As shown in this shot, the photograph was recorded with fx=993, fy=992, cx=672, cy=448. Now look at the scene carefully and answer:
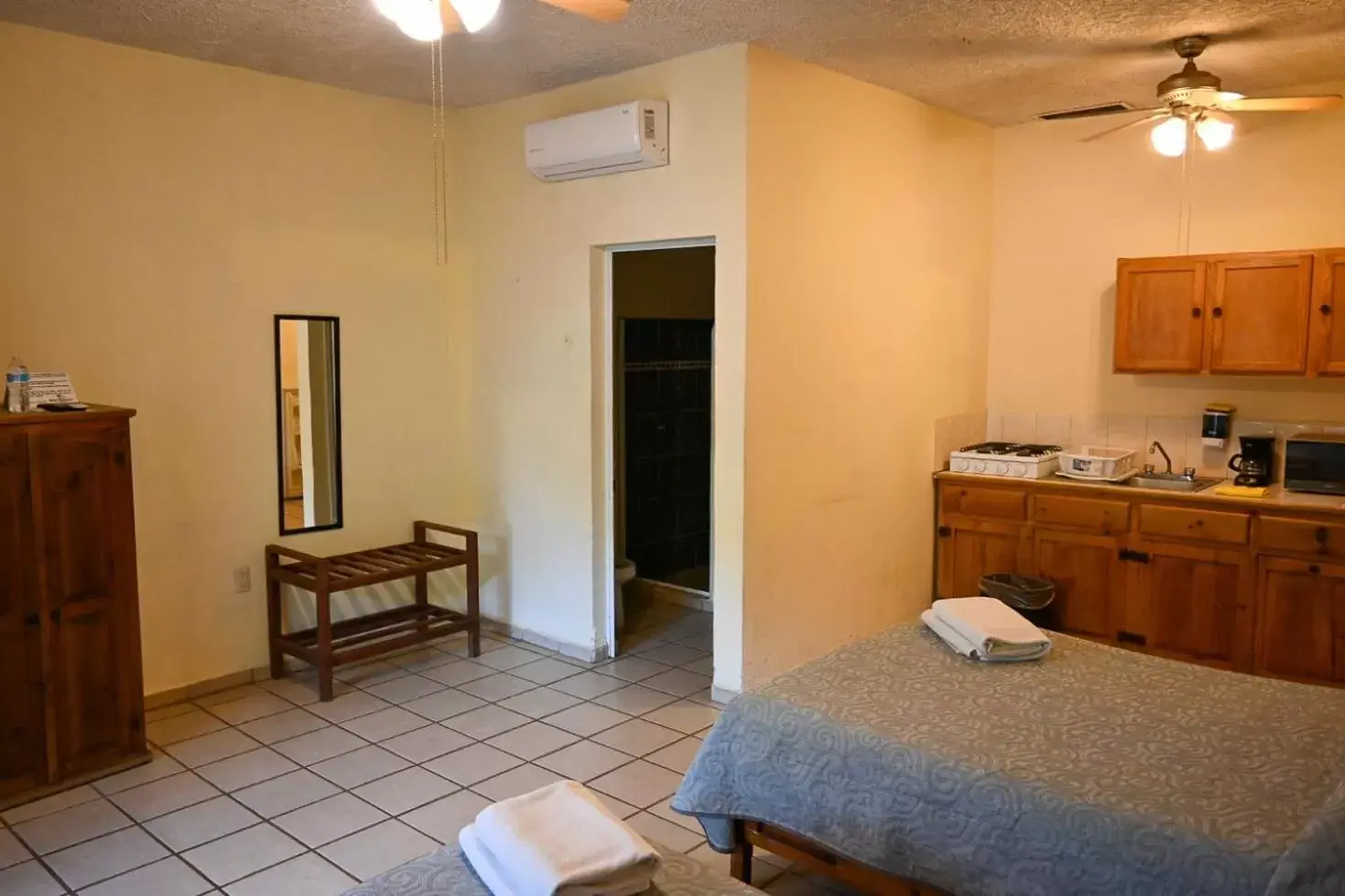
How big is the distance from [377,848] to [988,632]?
1978 mm

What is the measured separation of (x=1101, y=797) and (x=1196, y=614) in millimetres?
2681

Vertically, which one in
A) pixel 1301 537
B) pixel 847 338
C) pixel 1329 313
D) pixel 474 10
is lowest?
pixel 1301 537

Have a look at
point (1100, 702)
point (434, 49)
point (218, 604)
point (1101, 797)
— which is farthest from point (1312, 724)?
point (218, 604)

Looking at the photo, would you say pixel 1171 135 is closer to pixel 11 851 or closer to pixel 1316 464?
pixel 1316 464

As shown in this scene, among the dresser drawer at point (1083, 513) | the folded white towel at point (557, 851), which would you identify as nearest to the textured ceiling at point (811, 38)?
the dresser drawer at point (1083, 513)

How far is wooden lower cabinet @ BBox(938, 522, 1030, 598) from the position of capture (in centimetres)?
492

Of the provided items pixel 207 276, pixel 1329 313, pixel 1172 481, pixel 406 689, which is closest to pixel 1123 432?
pixel 1172 481

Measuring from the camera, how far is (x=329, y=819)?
3.21 m

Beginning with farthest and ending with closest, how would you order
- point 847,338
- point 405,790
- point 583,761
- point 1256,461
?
point 1256,461
point 847,338
point 583,761
point 405,790

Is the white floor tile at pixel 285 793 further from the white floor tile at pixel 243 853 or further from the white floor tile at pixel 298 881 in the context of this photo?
the white floor tile at pixel 298 881

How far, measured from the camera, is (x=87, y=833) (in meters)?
3.11

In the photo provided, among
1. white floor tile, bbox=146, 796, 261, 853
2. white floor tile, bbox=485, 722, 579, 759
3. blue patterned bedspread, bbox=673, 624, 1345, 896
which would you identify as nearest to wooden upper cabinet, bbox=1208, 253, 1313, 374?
blue patterned bedspread, bbox=673, 624, 1345, 896

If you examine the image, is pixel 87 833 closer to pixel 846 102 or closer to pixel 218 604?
pixel 218 604

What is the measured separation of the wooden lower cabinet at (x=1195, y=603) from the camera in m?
4.31
